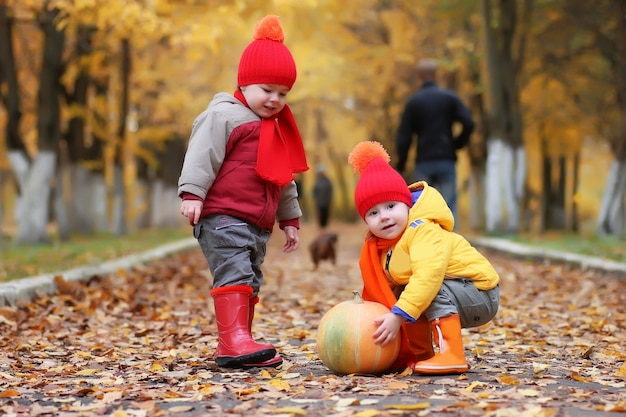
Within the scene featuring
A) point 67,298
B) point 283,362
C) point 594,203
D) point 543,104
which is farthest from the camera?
point 594,203

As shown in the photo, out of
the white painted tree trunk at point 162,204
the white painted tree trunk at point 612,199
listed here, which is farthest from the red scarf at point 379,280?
the white painted tree trunk at point 162,204

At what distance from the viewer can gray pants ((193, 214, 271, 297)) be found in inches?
223

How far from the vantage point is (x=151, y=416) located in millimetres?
4207

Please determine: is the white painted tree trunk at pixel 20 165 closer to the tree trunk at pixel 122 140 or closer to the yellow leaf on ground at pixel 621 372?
the tree trunk at pixel 122 140

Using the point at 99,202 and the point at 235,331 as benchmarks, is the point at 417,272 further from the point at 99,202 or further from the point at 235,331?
the point at 99,202

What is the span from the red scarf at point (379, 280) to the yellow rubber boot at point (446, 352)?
0.68 ft

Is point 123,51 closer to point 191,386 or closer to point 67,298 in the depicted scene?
point 67,298

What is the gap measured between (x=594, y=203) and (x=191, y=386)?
47.4m

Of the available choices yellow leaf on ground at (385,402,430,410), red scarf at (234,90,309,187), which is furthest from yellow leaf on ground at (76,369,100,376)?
yellow leaf on ground at (385,402,430,410)

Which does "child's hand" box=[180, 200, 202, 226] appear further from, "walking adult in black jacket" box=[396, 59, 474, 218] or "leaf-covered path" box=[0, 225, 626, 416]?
"walking adult in black jacket" box=[396, 59, 474, 218]

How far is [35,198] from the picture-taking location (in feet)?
64.8

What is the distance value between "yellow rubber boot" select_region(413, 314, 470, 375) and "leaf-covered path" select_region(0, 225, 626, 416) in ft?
0.23

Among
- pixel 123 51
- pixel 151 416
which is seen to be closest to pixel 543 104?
pixel 123 51

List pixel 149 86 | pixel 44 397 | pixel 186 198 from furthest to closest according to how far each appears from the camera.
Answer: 1. pixel 149 86
2. pixel 186 198
3. pixel 44 397
